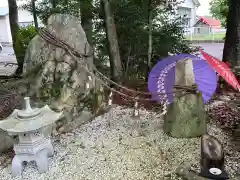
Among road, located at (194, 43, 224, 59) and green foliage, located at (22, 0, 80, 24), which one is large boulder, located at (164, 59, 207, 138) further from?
road, located at (194, 43, 224, 59)

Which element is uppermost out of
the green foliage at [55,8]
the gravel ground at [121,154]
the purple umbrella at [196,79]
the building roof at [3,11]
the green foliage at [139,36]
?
the building roof at [3,11]

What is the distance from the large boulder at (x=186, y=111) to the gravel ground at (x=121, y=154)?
0.11 m

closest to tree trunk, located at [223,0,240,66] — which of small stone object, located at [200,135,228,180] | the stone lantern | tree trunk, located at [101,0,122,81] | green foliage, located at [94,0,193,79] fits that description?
green foliage, located at [94,0,193,79]

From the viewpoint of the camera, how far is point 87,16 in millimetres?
5340

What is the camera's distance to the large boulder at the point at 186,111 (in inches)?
117

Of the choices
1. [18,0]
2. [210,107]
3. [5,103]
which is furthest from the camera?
[18,0]

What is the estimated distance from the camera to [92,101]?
3607mm

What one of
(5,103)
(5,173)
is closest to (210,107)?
(5,173)

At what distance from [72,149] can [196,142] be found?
1304 mm

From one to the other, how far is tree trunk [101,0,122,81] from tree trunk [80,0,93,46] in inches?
36.8

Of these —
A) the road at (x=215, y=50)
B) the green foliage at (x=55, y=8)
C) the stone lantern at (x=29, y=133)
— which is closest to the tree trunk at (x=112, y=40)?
the green foliage at (x=55, y=8)

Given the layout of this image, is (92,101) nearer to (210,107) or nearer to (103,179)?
(103,179)

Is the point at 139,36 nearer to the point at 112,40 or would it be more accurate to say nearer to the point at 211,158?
the point at 112,40

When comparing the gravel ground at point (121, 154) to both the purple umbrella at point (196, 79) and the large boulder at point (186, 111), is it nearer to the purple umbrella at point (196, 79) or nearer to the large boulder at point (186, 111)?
the large boulder at point (186, 111)
